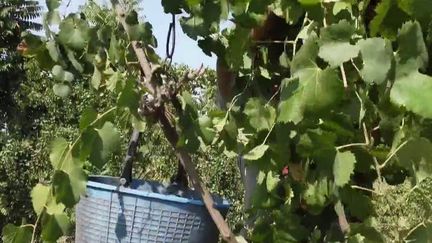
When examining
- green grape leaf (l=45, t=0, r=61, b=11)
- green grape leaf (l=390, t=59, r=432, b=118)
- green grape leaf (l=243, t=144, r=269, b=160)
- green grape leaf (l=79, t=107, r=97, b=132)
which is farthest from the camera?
green grape leaf (l=45, t=0, r=61, b=11)

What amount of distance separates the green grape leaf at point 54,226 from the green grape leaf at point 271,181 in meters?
0.28

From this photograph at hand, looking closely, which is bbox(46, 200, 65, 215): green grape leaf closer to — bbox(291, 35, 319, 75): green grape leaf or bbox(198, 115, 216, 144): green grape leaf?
bbox(198, 115, 216, 144): green grape leaf

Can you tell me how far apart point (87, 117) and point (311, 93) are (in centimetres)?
39

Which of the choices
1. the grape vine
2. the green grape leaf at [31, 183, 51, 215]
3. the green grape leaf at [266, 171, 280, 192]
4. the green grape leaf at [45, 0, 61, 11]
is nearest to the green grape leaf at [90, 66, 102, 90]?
the grape vine

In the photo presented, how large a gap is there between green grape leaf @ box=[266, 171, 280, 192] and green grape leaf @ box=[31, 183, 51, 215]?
31cm

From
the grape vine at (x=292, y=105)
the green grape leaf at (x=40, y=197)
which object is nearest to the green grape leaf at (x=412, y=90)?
the grape vine at (x=292, y=105)

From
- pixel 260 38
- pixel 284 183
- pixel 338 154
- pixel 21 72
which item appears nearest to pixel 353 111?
pixel 338 154

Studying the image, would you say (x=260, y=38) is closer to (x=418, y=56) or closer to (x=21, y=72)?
(x=418, y=56)

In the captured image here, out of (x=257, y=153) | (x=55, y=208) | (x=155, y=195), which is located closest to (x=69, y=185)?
(x=55, y=208)

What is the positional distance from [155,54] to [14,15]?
12.0 m

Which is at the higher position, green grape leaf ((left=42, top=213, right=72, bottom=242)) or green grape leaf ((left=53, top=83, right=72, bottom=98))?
green grape leaf ((left=53, top=83, right=72, bottom=98))

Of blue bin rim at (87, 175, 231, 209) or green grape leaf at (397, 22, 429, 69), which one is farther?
blue bin rim at (87, 175, 231, 209)

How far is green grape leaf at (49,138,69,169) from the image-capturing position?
1073 millimetres

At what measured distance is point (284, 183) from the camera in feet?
3.48
